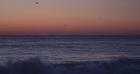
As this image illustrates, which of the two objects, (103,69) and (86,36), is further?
(86,36)

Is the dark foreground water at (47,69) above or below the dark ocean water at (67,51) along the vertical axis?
above

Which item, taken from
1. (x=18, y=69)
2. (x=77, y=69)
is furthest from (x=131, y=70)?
(x=18, y=69)

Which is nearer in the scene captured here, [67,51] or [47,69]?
[47,69]

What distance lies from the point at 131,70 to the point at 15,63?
5.36 meters

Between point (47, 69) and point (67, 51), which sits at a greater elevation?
point (47, 69)

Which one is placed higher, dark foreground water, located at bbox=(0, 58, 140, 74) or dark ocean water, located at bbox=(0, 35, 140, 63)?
dark foreground water, located at bbox=(0, 58, 140, 74)

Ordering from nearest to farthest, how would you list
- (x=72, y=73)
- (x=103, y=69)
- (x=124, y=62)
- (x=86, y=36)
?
(x=72, y=73) → (x=103, y=69) → (x=124, y=62) → (x=86, y=36)

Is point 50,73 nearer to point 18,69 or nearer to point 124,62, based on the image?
point 18,69

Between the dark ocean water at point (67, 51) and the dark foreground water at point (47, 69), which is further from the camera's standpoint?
the dark ocean water at point (67, 51)

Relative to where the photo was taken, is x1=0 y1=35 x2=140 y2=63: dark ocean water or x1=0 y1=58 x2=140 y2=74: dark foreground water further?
x1=0 y1=35 x2=140 y2=63: dark ocean water

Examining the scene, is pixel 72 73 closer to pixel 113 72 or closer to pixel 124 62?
pixel 113 72

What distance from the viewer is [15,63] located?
14.5m

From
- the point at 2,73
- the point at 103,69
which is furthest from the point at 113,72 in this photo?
the point at 2,73

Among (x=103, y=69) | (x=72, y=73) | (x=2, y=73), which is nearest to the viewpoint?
(x=2, y=73)
